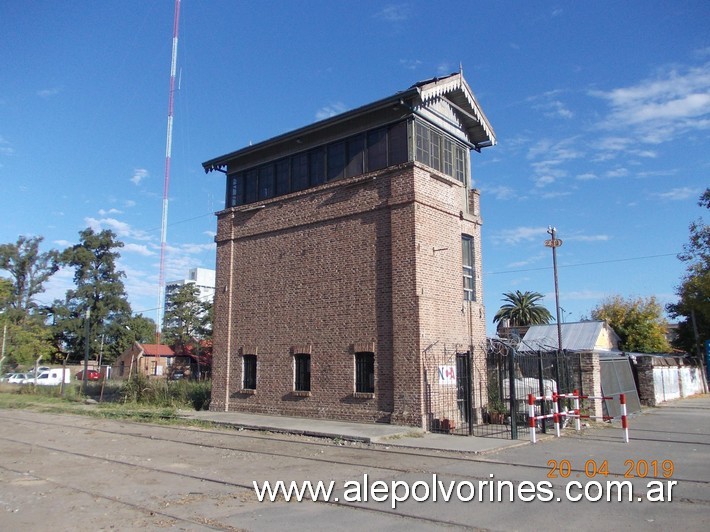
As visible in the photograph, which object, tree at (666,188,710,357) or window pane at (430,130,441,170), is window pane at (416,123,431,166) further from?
tree at (666,188,710,357)

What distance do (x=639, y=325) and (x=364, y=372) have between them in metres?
43.3

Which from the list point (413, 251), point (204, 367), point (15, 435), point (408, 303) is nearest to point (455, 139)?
point (413, 251)

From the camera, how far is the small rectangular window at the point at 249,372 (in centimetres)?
2209

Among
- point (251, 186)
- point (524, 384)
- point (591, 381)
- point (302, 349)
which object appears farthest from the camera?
point (251, 186)

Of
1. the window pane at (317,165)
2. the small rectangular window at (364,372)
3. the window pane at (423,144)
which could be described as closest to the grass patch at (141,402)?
the small rectangular window at (364,372)

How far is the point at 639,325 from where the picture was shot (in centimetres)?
5216

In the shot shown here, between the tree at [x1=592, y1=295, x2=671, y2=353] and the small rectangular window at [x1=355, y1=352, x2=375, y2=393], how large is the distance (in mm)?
40141

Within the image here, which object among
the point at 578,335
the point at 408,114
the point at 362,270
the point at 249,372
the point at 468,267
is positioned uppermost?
the point at 408,114

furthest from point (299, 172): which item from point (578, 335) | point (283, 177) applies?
point (578, 335)

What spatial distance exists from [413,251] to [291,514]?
1101cm

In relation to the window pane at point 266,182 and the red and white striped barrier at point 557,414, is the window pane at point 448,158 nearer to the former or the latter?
the window pane at point 266,182

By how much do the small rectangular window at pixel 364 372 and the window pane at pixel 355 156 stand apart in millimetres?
6416

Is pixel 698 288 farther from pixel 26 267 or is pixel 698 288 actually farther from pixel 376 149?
pixel 26 267

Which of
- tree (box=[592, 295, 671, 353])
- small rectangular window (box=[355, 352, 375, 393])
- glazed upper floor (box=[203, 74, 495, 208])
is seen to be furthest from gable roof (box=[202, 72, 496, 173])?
tree (box=[592, 295, 671, 353])
